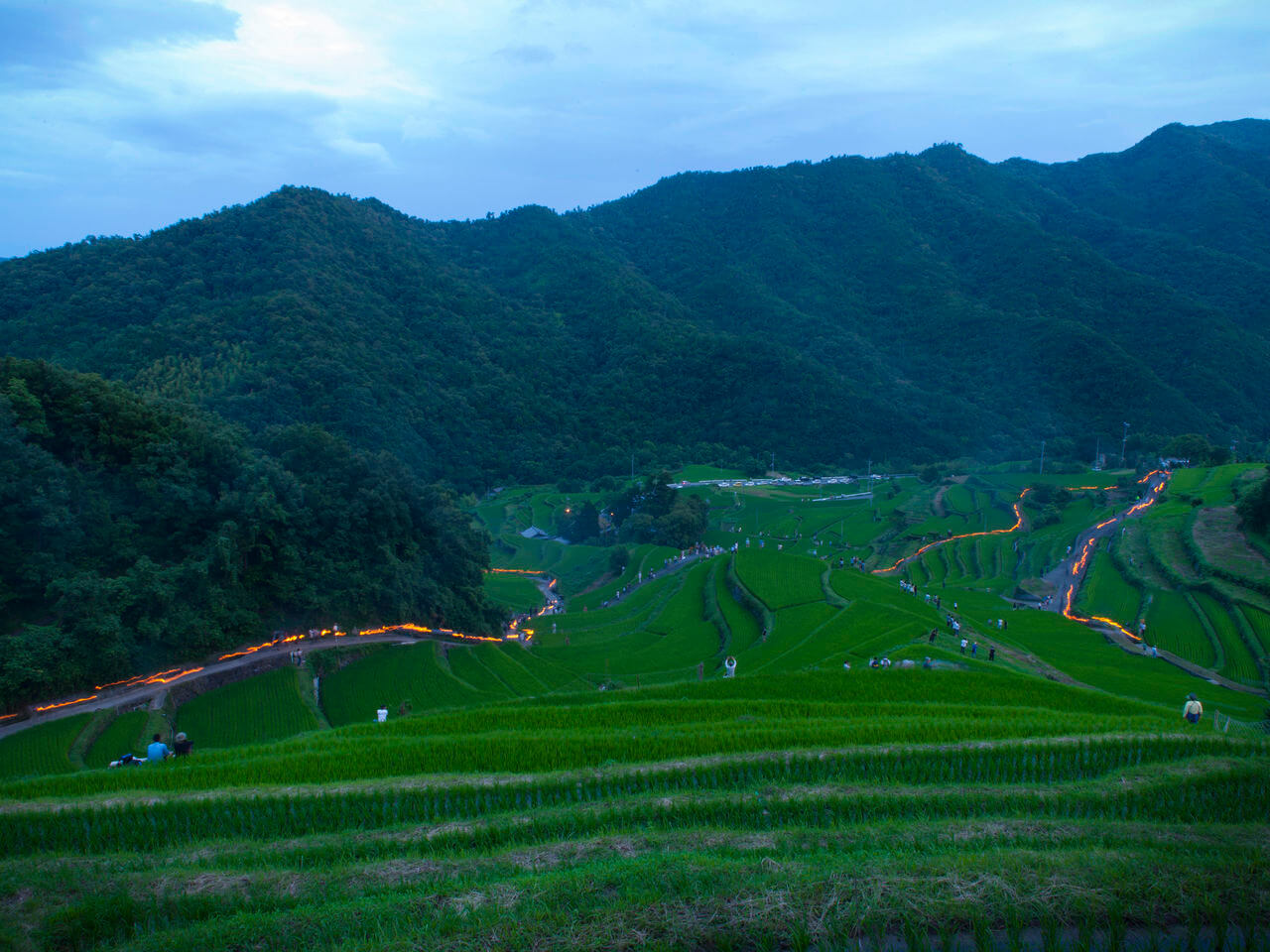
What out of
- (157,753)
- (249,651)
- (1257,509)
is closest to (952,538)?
(1257,509)

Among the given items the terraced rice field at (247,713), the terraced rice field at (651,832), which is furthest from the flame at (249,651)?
the terraced rice field at (651,832)

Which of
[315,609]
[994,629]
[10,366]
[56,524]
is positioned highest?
[10,366]

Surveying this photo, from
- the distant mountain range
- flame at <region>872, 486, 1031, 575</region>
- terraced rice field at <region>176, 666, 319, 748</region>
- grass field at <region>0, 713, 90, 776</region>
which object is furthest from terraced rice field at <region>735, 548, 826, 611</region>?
the distant mountain range

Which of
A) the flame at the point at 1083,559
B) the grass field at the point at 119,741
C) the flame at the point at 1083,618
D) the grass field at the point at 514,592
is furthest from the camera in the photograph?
the grass field at the point at 514,592

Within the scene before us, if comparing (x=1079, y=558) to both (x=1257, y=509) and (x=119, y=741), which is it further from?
(x=119, y=741)

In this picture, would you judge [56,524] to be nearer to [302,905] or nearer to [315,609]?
[315,609]

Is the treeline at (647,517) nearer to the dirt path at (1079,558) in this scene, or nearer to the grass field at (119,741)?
the dirt path at (1079,558)

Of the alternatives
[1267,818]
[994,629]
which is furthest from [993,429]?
[1267,818]
